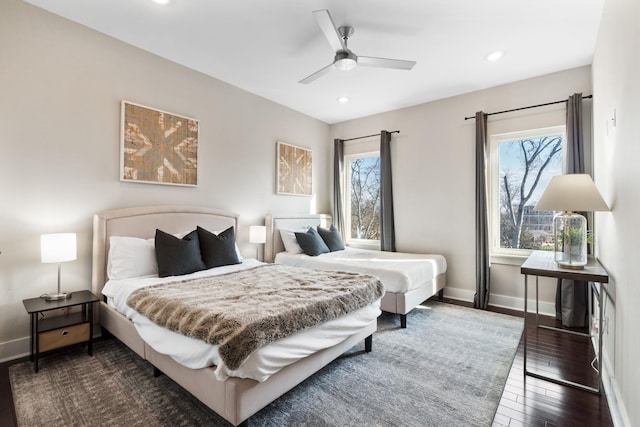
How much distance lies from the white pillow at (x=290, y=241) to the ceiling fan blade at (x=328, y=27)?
8.56 ft

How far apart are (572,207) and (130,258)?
360cm

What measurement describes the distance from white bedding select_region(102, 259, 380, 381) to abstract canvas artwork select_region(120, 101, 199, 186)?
118 cm

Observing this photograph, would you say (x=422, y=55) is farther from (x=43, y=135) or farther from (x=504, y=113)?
(x=43, y=135)

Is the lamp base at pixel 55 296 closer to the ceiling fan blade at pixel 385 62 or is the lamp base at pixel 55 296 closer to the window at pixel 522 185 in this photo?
the ceiling fan blade at pixel 385 62

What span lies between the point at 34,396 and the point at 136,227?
4.83 feet

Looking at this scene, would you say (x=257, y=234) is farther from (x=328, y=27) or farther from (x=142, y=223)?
(x=328, y=27)

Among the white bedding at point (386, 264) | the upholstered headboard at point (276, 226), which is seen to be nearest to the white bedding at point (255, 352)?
the white bedding at point (386, 264)

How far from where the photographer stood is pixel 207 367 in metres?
1.65

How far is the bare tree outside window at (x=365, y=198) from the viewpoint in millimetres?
5297

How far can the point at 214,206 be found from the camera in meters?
3.84

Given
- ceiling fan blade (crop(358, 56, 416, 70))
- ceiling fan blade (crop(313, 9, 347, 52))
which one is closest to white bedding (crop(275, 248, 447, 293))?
ceiling fan blade (crop(358, 56, 416, 70))

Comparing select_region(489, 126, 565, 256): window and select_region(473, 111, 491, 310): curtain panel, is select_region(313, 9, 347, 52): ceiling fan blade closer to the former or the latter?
select_region(473, 111, 491, 310): curtain panel

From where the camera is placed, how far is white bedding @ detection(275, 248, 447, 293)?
3219 millimetres

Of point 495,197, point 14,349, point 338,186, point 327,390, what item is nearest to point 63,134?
point 14,349
